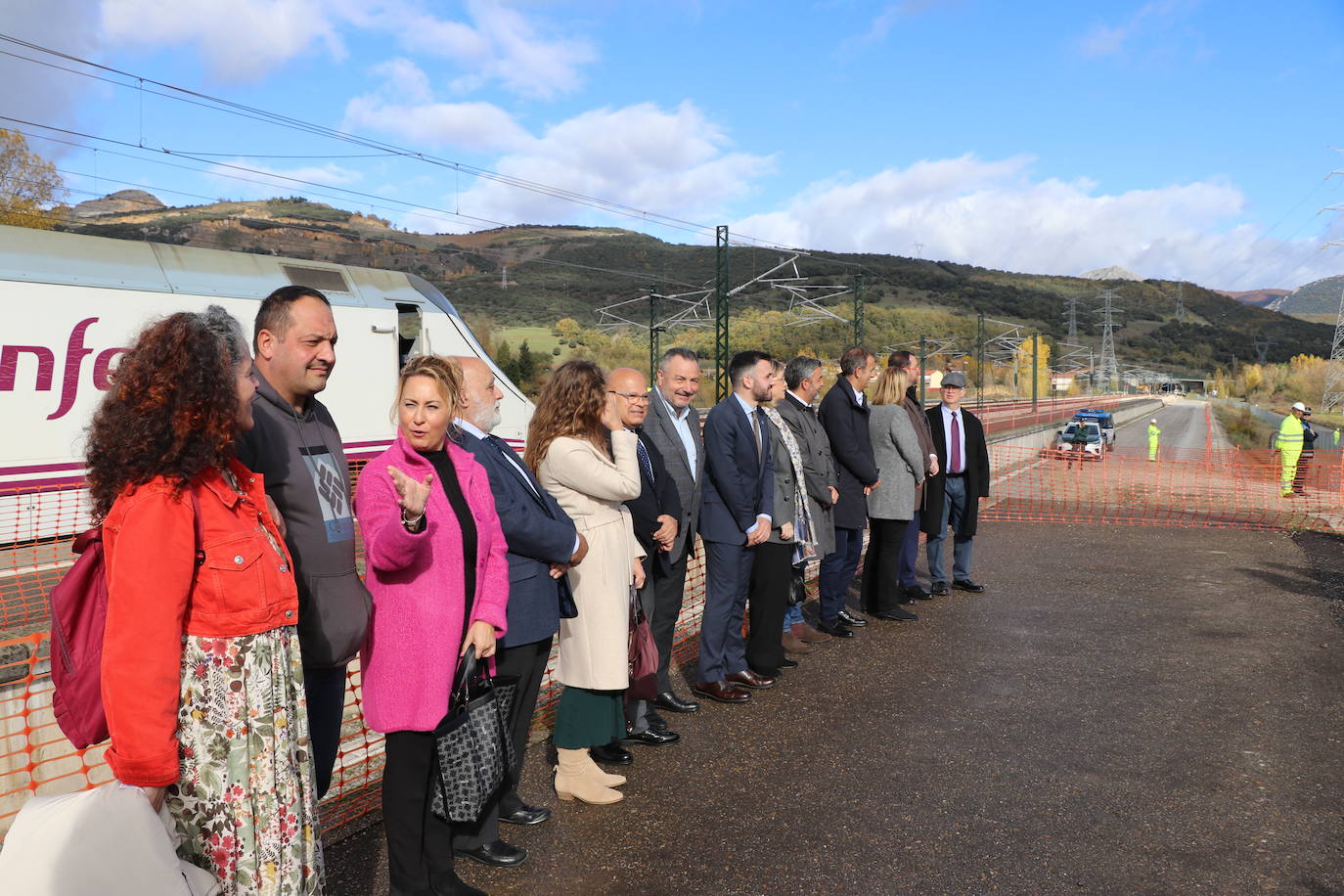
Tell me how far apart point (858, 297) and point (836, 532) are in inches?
953

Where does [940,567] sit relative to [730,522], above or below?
below

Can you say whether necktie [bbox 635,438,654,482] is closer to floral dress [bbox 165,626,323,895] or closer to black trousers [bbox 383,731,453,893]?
black trousers [bbox 383,731,453,893]

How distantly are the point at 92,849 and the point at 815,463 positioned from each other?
4913mm

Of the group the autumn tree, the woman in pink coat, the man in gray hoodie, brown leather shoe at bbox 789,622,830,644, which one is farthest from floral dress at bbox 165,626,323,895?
the autumn tree

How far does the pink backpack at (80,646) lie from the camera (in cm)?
204

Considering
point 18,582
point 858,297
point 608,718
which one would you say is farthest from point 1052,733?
point 858,297

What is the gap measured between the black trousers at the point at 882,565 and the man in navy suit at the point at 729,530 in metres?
2.08

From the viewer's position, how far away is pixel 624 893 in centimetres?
323

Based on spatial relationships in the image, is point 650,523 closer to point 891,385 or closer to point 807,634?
point 807,634

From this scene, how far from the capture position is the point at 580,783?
400 centimetres

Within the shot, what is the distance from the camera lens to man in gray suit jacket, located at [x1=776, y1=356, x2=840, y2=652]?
20.3ft

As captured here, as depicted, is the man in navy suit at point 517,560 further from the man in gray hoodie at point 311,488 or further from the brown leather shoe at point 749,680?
the brown leather shoe at point 749,680

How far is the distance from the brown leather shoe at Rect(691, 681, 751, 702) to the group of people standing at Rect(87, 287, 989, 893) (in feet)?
0.04

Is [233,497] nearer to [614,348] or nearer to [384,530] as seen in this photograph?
[384,530]
